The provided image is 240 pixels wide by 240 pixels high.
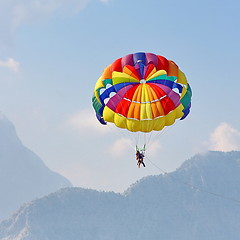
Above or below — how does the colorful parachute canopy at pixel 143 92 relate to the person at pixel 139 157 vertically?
above

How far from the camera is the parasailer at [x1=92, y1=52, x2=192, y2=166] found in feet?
191

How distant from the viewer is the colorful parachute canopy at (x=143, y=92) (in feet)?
191

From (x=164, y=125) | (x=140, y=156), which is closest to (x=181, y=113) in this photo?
(x=164, y=125)

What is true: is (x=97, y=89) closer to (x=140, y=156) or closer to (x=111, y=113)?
(x=111, y=113)

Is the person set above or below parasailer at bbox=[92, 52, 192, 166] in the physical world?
below

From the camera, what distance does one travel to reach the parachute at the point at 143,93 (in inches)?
2295

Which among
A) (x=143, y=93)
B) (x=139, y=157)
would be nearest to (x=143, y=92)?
(x=143, y=93)

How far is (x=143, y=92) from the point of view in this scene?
2312 inches

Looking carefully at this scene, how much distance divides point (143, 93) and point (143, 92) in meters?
0.10

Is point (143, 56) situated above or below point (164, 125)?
above

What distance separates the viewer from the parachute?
58.3 meters

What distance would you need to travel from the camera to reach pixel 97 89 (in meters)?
59.6

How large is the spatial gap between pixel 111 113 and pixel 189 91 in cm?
837

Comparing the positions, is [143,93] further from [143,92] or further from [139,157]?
[139,157]
